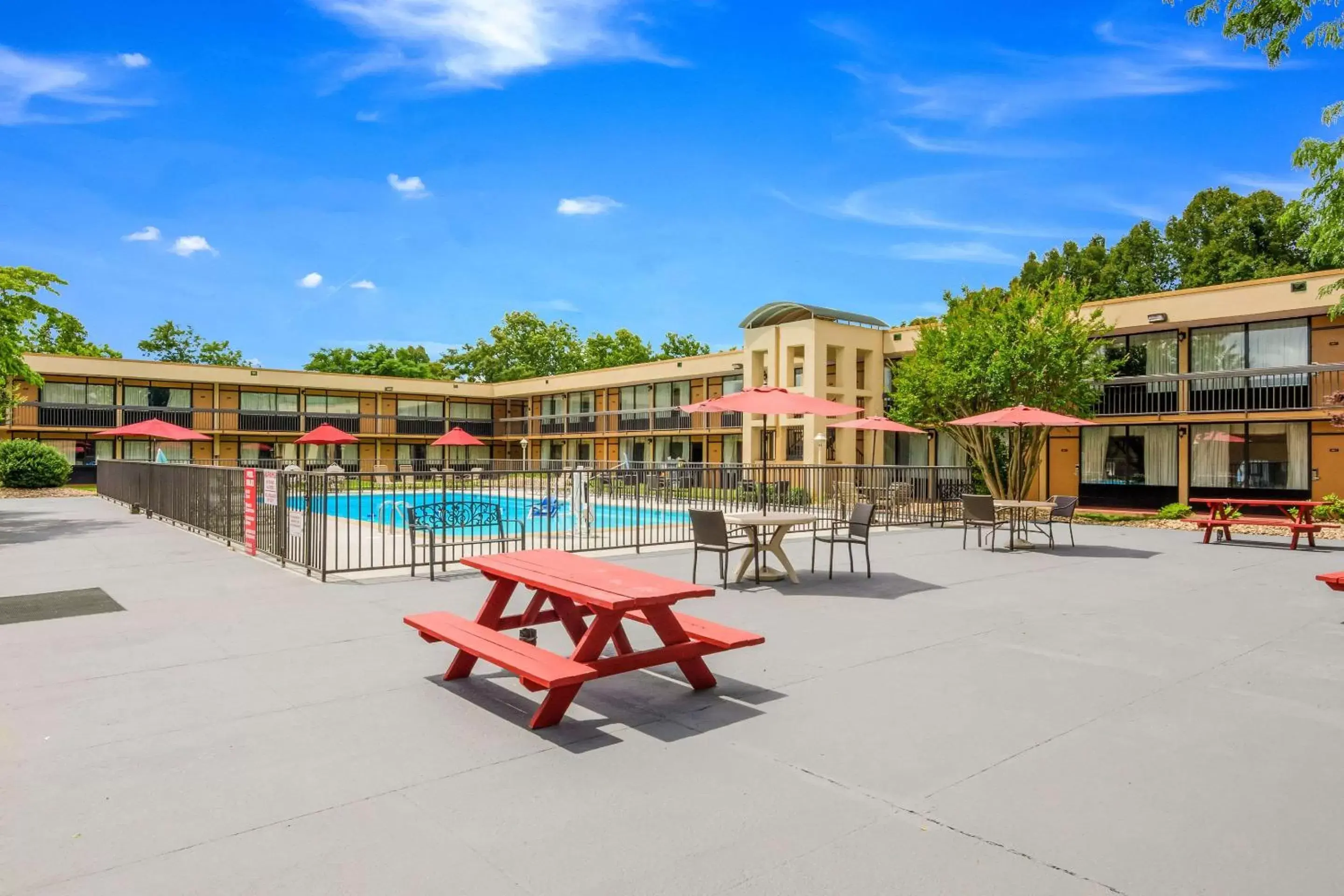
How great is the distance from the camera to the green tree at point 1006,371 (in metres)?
20.6

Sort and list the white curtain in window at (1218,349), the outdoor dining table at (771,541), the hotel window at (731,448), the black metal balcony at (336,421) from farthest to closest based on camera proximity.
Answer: the black metal balcony at (336,421) → the hotel window at (731,448) → the white curtain in window at (1218,349) → the outdoor dining table at (771,541)

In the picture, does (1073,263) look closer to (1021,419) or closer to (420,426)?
(1021,419)

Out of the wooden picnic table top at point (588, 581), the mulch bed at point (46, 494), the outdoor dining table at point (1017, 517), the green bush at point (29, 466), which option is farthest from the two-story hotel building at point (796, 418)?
the wooden picnic table top at point (588, 581)

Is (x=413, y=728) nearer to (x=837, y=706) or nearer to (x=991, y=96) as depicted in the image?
(x=837, y=706)

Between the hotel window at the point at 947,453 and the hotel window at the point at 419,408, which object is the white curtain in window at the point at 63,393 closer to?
the hotel window at the point at 419,408

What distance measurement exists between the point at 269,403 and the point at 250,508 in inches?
1492

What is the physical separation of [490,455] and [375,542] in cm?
4226

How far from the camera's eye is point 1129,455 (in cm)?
2441

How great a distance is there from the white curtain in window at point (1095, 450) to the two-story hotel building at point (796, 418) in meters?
0.04

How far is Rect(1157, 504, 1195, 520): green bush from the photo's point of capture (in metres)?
20.3

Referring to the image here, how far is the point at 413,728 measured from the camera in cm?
439

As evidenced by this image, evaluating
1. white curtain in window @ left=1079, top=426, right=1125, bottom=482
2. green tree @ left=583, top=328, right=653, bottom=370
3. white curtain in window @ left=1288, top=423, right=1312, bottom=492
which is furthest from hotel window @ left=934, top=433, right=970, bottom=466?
green tree @ left=583, top=328, right=653, bottom=370

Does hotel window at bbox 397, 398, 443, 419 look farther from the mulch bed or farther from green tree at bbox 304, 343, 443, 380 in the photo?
the mulch bed

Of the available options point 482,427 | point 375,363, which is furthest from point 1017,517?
point 375,363
